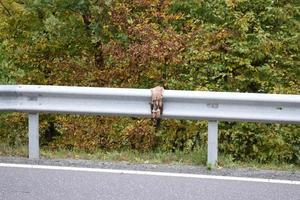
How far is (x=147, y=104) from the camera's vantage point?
5930 millimetres

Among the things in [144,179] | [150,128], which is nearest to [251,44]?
[150,128]

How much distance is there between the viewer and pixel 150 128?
27.7ft

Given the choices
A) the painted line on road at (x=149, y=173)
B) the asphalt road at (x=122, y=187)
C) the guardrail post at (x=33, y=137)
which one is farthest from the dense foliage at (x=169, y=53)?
the asphalt road at (x=122, y=187)

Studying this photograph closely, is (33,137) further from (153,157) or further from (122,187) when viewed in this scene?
(122,187)

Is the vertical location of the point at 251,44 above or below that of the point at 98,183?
above

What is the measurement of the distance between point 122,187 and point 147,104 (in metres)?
1.25

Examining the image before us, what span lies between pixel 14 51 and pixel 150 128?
3.91 meters

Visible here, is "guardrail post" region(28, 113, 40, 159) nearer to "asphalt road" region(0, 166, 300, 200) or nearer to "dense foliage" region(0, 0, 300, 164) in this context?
"asphalt road" region(0, 166, 300, 200)

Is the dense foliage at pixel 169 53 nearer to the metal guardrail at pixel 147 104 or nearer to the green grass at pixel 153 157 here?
the green grass at pixel 153 157

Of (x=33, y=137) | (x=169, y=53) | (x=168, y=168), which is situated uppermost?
(x=169, y=53)

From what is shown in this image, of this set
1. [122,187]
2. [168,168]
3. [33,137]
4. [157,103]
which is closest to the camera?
[122,187]

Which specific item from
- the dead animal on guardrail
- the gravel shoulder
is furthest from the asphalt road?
the dead animal on guardrail

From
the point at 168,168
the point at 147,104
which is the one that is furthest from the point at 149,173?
the point at 147,104

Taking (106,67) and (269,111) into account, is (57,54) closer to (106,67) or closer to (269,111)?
(106,67)
